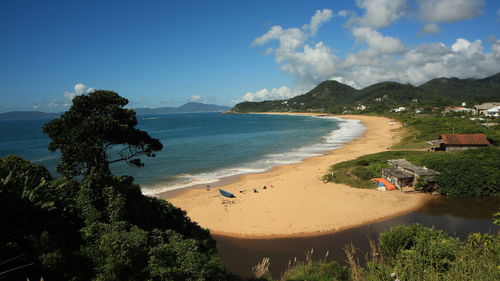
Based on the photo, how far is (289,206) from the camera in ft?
74.6

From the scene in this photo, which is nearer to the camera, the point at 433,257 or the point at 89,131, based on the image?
the point at 433,257

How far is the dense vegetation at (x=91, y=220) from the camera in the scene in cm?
647

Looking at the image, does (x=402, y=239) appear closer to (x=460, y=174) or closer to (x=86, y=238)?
(x=86, y=238)

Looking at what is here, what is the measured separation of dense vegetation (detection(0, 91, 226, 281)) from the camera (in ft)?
21.2

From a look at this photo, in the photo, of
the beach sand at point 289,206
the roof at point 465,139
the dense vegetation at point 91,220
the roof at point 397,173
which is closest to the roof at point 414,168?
the roof at point 397,173

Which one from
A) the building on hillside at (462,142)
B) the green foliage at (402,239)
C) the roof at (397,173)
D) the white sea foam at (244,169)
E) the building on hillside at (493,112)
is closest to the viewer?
the green foliage at (402,239)

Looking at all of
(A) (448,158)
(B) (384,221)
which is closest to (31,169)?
(B) (384,221)

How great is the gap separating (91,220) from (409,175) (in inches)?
1064

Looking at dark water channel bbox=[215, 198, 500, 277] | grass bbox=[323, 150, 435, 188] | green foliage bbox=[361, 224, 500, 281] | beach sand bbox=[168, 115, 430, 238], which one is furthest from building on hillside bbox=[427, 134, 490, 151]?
green foliage bbox=[361, 224, 500, 281]

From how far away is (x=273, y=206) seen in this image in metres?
22.9

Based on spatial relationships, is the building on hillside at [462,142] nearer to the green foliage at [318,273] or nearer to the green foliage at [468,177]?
the green foliage at [468,177]

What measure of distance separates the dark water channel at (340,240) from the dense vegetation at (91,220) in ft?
15.5

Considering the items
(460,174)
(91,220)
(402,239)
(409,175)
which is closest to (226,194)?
(402,239)

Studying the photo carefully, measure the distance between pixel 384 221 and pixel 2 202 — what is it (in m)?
21.5
